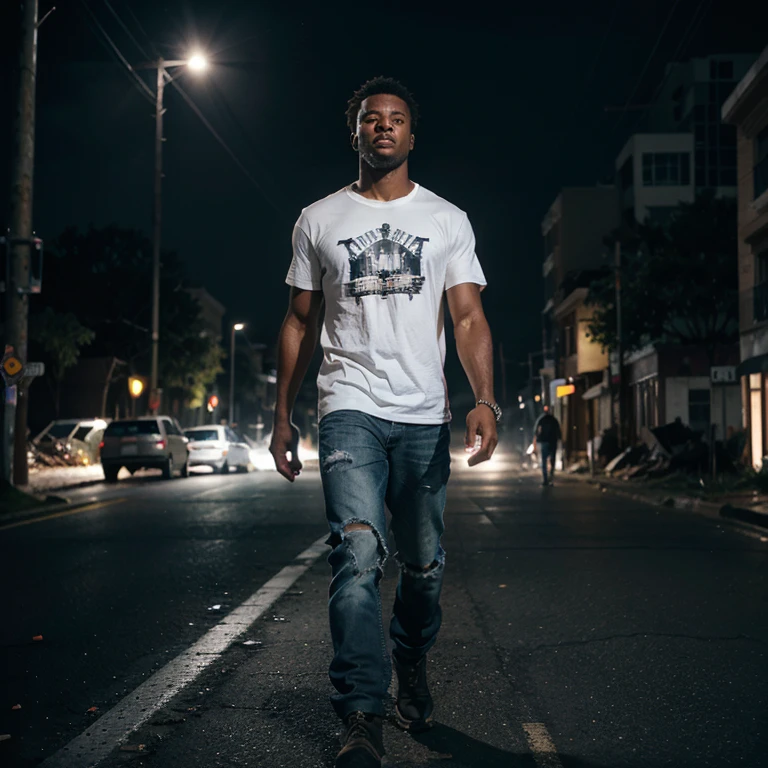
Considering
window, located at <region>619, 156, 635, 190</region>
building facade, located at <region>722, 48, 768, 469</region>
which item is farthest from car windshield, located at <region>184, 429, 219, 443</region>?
window, located at <region>619, 156, 635, 190</region>

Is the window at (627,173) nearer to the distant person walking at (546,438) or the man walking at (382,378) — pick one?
the distant person walking at (546,438)

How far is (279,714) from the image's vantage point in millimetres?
4312

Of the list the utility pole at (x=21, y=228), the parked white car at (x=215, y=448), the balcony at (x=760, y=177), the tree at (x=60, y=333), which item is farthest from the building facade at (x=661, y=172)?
the utility pole at (x=21, y=228)

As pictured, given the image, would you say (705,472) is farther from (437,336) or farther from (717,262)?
(437,336)

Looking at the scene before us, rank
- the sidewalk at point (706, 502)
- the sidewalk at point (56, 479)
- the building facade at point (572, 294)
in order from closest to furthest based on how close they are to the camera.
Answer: the sidewalk at point (706, 502), the sidewalk at point (56, 479), the building facade at point (572, 294)

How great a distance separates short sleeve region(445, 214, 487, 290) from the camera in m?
4.07

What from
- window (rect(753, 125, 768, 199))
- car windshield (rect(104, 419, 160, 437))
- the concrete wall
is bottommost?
car windshield (rect(104, 419, 160, 437))

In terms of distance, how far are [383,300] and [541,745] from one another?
168 cm

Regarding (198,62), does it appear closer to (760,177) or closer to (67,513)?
(760,177)

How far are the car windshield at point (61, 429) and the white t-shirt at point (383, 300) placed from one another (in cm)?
3357

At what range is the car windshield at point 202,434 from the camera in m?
32.9

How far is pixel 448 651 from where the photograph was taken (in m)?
5.69

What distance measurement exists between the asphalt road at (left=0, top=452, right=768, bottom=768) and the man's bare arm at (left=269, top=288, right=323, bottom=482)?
3.35ft

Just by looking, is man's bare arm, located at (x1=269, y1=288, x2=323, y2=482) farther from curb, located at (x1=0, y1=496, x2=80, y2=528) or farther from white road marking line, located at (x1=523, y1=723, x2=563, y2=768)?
curb, located at (x1=0, y1=496, x2=80, y2=528)
